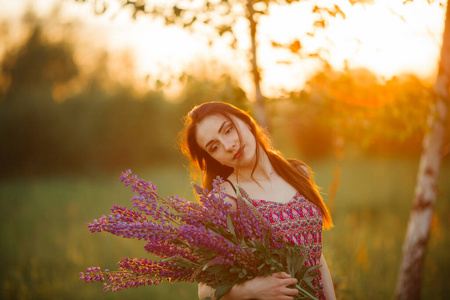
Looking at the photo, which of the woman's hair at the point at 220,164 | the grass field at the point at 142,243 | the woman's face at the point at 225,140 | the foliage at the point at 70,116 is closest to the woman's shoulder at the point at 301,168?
the woman's hair at the point at 220,164

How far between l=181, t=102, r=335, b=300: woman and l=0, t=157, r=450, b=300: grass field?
21 cm

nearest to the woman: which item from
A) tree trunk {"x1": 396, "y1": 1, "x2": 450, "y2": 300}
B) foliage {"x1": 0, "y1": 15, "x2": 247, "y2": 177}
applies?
tree trunk {"x1": 396, "y1": 1, "x2": 450, "y2": 300}

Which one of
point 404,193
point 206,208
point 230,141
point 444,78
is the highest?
point 444,78

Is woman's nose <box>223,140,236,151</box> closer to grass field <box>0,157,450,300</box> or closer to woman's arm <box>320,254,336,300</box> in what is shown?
grass field <box>0,157,450,300</box>

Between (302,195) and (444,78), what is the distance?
2.43 meters

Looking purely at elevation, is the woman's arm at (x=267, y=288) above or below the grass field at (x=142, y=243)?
above

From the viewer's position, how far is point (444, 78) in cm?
356

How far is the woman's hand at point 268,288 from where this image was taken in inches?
57.9

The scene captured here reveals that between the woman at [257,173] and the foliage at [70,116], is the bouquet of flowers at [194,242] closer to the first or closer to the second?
the woman at [257,173]

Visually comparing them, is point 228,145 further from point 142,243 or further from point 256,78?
point 142,243

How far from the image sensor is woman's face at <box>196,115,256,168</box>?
1.79m

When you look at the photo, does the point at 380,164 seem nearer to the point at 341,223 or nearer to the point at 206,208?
the point at 341,223

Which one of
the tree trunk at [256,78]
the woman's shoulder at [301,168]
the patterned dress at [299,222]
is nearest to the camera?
the patterned dress at [299,222]

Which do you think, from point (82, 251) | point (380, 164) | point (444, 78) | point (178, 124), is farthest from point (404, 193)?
point (178, 124)
